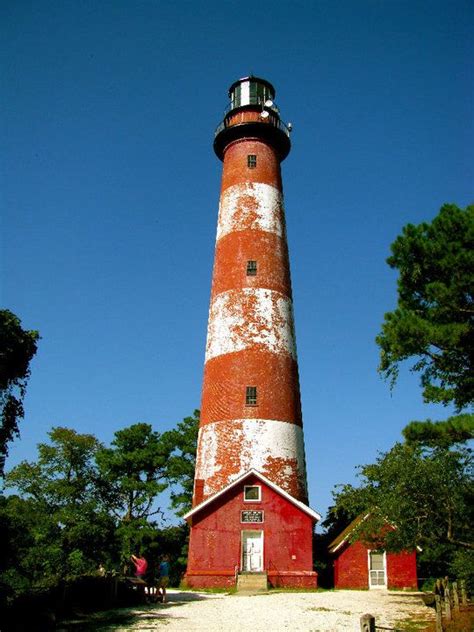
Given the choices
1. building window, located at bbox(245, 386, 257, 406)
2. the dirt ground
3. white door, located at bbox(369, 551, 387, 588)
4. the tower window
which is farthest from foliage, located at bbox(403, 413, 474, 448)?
the tower window

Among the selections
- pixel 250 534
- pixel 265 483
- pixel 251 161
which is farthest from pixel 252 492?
pixel 251 161

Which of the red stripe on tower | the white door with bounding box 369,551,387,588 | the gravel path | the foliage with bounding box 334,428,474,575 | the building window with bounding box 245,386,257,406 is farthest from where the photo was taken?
the white door with bounding box 369,551,387,588

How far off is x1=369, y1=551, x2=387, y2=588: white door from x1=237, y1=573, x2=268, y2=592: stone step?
543cm

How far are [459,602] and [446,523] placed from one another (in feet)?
11.2

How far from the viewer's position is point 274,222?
26234 millimetres

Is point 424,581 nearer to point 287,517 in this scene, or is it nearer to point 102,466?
point 287,517

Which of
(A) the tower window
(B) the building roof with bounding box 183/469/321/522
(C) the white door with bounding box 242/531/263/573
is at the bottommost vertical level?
(C) the white door with bounding box 242/531/263/573

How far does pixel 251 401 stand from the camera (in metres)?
23.0

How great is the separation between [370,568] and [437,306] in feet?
45.2

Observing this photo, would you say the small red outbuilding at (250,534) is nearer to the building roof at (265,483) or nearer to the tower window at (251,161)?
the building roof at (265,483)

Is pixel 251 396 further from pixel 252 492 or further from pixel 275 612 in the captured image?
pixel 275 612

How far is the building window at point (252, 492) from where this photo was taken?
72.1ft

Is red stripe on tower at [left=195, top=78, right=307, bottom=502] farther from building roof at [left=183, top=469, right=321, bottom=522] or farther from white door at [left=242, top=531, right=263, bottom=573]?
white door at [left=242, top=531, right=263, bottom=573]

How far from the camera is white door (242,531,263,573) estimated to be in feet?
70.6
